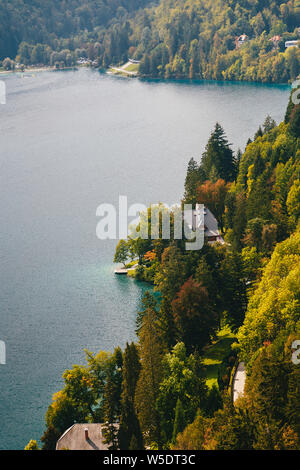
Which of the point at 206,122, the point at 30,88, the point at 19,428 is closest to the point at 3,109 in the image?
the point at 30,88

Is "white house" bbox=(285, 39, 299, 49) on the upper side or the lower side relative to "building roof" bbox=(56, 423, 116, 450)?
upper

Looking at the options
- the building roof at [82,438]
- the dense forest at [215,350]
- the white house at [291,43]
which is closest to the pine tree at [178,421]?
the dense forest at [215,350]

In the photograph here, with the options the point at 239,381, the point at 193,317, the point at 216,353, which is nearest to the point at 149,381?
the point at 239,381

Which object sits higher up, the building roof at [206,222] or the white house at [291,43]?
the white house at [291,43]

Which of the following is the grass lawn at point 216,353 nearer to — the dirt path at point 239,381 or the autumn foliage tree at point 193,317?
the autumn foliage tree at point 193,317

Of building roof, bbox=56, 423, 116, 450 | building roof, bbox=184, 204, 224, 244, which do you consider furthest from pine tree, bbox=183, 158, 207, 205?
building roof, bbox=56, 423, 116, 450

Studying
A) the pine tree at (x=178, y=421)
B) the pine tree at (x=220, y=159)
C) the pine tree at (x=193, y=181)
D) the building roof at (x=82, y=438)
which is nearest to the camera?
the pine tree at (x=178, y=421)

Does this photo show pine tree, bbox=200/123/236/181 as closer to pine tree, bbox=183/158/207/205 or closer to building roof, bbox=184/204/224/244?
pine tree, bbox=183/158/207/205
